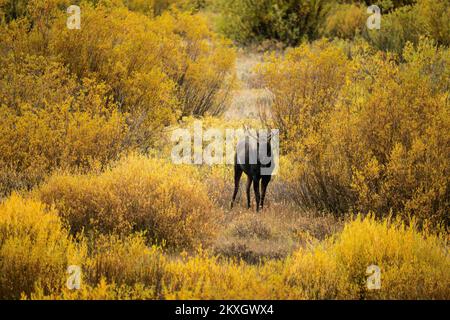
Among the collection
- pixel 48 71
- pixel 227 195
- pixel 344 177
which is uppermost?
pixel 48 71

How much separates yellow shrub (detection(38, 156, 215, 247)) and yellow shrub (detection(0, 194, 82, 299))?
1.95ft

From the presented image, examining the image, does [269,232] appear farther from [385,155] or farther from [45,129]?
[45,129]

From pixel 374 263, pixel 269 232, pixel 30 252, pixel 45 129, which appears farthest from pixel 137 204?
pixel 374 263

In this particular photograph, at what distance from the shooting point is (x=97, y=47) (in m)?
10.1

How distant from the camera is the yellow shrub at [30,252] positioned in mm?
5270

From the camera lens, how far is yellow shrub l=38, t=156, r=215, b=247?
6.70m

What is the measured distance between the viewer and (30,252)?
17.9 ft

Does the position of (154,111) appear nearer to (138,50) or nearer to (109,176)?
(138,50)

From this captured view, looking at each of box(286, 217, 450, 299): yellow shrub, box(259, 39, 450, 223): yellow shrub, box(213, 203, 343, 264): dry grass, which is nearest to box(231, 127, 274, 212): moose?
box(213, 203, 343, 264): dry grass

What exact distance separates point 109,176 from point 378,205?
291cm

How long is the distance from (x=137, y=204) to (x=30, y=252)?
162 centimetres

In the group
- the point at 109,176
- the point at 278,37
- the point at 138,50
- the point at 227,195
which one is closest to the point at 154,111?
the point at 138,50

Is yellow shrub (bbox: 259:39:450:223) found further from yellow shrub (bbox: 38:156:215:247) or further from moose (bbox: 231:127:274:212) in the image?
yellow shrub (bbox: 38:156:215:247)

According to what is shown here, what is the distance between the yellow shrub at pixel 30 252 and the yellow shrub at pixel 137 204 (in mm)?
596
